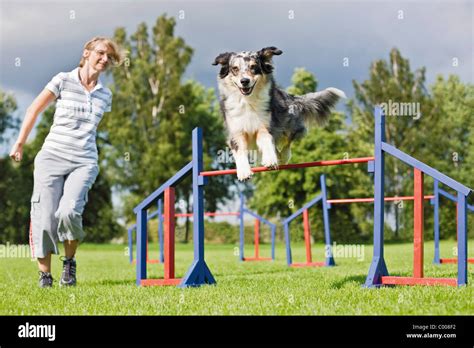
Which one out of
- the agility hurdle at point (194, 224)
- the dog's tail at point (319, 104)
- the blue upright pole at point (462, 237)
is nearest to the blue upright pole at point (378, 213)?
the blue upright pole at point (462, 237)

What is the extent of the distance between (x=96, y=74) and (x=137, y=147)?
24.9 m

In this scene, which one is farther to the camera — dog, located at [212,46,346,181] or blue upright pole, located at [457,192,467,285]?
dog, located at [212,46,346,181]

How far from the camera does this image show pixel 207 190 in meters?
33.5

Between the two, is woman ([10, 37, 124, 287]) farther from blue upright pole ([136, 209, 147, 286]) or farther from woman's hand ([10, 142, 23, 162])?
blue upright pole ([136, 209, 147, 286])

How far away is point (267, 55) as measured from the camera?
5348 millimetres

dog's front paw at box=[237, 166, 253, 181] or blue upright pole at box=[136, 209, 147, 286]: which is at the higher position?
dog's front paw at box=[237, 166, 253, 181]

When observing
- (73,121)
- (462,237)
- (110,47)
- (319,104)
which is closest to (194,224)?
(73,121)

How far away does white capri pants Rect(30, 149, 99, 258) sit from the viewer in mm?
4984

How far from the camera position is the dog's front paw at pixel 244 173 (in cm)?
503

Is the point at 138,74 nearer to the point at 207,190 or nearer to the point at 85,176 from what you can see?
the point at 207,190

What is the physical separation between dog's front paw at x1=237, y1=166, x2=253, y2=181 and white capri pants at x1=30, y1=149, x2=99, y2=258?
135 centimetres

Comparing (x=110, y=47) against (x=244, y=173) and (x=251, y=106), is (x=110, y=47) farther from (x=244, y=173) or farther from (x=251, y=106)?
(x=244, y=173)

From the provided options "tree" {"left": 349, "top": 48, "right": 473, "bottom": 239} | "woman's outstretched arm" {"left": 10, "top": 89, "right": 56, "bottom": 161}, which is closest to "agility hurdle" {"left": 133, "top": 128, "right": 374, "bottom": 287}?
"woman's outstretched arm" {"left": 10, "top": 89, "right": 56, "bottom": 161}

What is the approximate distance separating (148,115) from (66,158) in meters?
25.0
